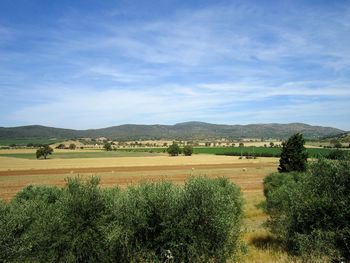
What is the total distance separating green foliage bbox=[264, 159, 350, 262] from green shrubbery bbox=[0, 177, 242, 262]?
4122 millimetres

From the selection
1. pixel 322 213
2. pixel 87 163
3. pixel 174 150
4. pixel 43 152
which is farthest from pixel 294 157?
pixel 174 150

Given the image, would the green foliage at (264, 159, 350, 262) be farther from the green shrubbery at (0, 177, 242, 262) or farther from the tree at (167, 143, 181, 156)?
the tree at (167, 143, 181, 156)

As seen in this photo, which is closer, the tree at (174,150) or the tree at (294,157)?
the tree at (294,157)

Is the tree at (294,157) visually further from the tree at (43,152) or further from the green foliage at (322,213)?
the tree at (43,152)

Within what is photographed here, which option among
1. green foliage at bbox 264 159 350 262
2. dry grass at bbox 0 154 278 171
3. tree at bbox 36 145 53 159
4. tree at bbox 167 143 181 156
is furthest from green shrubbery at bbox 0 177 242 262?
tree at bbox 167 143 181 156

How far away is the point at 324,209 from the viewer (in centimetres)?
1823

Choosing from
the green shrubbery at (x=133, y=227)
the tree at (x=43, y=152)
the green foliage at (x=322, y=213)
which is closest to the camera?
the green shrubbery at (x=133, y=227)

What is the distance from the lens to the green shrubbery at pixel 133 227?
664 inches

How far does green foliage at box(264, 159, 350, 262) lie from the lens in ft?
56.1

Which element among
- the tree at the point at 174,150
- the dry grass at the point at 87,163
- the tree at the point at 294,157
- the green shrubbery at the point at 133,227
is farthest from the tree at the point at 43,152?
the green shrubbery at the point at 133,227

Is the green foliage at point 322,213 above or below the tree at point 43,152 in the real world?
above

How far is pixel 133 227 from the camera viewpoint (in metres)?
17.8

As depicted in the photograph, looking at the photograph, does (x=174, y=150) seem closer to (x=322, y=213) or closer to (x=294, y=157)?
(x=294, y=157)

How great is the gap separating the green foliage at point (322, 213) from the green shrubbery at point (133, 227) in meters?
4.12
